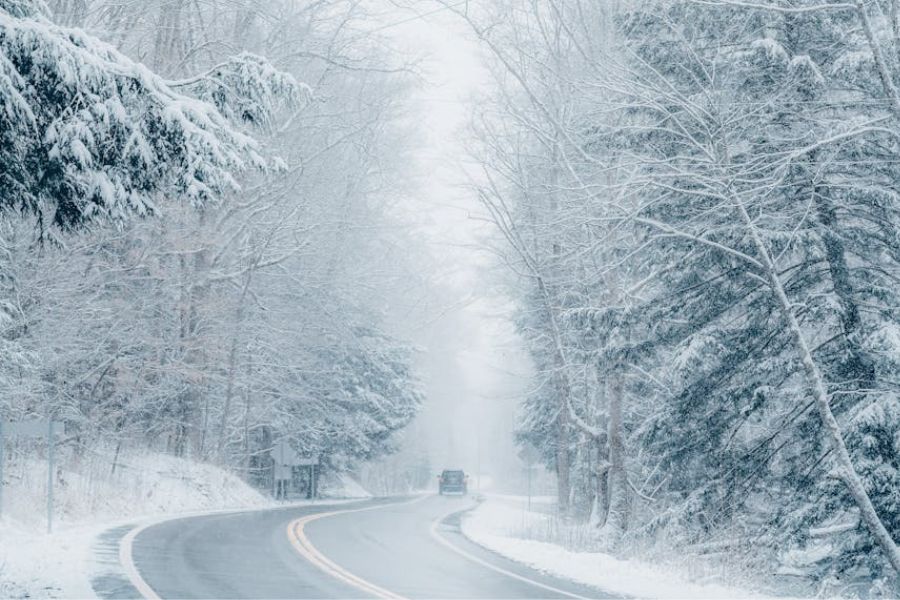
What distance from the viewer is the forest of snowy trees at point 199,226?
28.6 ft

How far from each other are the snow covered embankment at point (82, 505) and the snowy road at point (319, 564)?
95 centimetres

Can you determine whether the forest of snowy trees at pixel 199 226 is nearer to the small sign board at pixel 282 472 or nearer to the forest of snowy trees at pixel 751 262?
the small sign board at pixel 282 472

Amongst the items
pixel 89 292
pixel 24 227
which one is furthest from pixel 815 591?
pixel 89 292

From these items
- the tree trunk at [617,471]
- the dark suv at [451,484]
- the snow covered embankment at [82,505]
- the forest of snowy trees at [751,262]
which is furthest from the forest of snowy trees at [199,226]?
the dark suv at [451,484]

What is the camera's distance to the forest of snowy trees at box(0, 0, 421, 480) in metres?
8.72

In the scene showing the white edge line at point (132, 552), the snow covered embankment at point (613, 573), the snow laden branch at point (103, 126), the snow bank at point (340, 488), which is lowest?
the snow covered embankment at point (613, 573)

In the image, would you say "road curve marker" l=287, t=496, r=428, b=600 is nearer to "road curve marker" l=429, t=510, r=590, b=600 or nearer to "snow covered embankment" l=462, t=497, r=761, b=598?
"road curve marker" l=429, t=510, r=590, b=600

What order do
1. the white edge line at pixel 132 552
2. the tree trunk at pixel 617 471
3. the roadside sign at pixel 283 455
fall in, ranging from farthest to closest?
the roadside sign at pixel 283 455 → the tree trunk at pixel 617 471 → the white edge line at pixel 132 552

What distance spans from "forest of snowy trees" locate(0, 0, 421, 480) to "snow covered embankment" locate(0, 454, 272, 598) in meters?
1.23

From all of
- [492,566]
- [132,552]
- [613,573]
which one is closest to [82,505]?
[132,552]

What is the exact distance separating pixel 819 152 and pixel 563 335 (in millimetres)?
10237

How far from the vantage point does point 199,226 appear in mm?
27281

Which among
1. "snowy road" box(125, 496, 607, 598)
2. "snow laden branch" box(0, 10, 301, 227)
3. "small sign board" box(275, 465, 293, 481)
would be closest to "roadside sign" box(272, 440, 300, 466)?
"small sign board" box(275, 465, 293, 481)

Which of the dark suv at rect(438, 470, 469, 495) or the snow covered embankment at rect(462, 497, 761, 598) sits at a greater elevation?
the dark suv at rect(438, 470, 469, 495)
